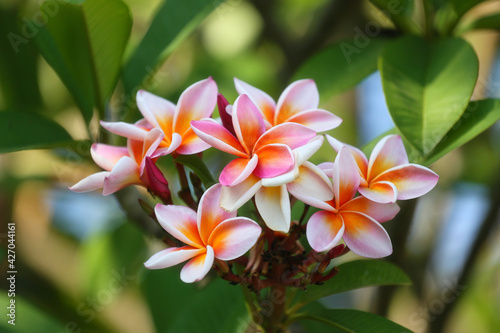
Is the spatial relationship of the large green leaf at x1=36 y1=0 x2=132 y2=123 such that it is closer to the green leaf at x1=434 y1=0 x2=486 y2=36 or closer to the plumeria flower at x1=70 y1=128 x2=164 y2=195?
the plumeria flower at x1=70 y1=128 x2=164 y2=195

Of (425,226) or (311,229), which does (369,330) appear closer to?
(311,229)

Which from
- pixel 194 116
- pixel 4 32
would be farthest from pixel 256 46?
pixel 194 116

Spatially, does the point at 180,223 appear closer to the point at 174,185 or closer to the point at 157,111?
the point at 157,111

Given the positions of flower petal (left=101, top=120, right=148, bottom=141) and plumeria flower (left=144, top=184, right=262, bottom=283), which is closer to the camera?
plumeria flower (left=144, top=184, right=262, bottom=283)

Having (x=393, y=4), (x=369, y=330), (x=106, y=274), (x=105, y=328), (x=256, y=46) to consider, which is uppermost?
(x=393, y=4)

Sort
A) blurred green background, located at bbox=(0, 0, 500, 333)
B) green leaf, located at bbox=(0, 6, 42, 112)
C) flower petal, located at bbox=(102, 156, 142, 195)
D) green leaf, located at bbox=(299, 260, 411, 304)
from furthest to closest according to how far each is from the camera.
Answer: green leaf, located at bbox=(0, 6, 42, 112), blurred green background, located at bbox=(0, 0, 500, 333), green leaf, located at bbox=(299, 260, 411, 304), flower petal, located at bbox=(102, 156, 142, 195)

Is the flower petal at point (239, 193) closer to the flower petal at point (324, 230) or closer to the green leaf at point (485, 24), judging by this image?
the flower petal at point (324, 230)

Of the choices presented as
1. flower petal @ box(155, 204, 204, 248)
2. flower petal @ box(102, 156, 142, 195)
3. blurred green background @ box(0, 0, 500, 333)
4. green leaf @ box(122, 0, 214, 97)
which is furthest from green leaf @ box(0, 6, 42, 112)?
flower petal @ box(155, 204, 204, 248)
